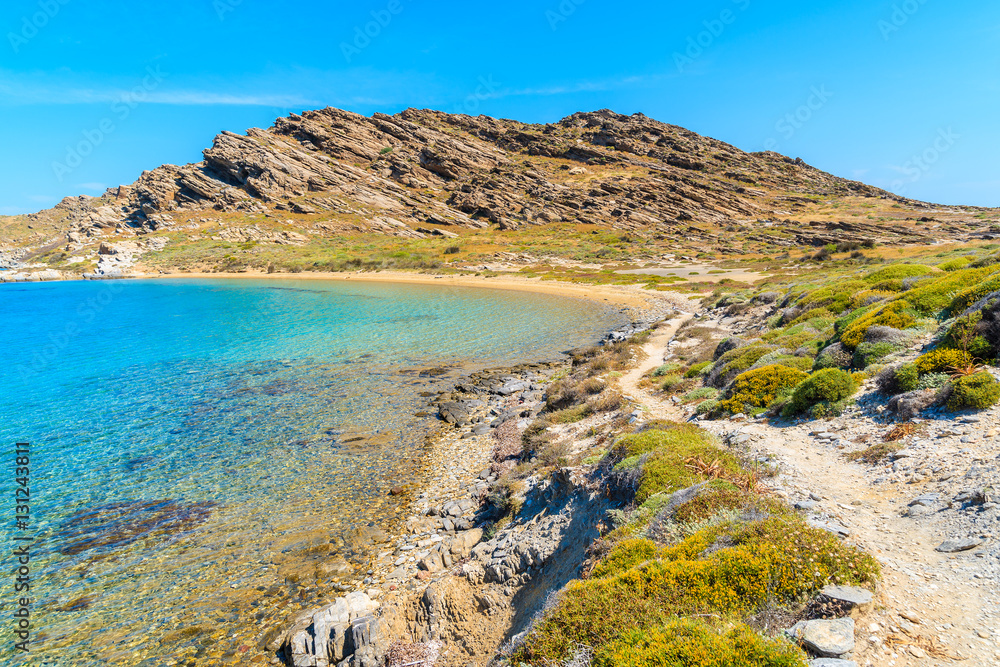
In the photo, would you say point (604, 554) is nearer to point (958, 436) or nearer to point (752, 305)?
point (958, 436)

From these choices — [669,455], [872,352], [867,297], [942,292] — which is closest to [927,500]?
[669,455]

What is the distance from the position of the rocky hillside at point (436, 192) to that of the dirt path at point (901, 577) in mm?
90362

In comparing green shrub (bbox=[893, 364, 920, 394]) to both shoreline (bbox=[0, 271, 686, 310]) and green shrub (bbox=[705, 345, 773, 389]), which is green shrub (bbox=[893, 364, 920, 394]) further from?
shoreline (bbox=[0, 271, 686, 310])

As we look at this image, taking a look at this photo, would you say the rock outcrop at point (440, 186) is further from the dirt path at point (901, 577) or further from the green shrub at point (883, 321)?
the dirt path at point (901, 577)

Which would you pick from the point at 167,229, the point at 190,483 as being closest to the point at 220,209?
the point at 167,229

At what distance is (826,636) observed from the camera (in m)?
4.25

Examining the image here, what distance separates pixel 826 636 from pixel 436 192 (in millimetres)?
142137

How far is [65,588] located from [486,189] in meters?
129

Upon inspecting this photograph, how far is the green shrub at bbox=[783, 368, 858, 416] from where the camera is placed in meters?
10.9

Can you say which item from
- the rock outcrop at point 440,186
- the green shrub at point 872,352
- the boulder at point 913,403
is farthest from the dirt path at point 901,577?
the rock outcrop at point 440,186

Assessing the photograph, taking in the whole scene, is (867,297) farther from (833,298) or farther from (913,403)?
(913,403)

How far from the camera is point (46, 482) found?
44.2 ft

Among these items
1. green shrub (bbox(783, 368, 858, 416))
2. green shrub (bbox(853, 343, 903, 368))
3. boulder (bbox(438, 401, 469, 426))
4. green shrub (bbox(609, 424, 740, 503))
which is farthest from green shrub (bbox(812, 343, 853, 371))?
boulder (bbox(438, 401, 469, 426))

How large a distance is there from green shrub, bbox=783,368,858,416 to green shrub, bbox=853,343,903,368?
1.15 meters
